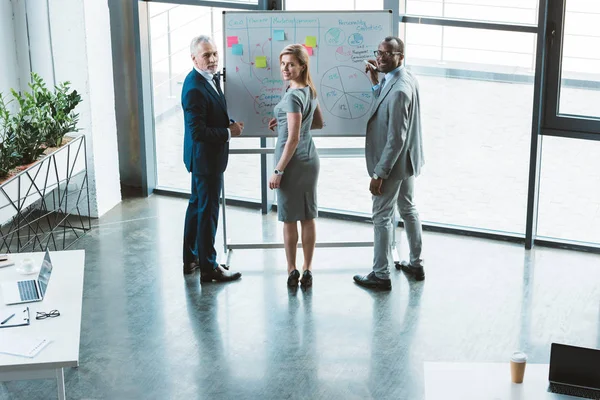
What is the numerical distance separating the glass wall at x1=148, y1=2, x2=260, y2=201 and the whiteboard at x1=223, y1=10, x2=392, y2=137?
1281mm

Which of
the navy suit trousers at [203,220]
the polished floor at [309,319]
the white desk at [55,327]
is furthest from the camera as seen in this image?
the navy suit trousers at [203,220]

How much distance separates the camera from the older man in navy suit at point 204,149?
6016 mm

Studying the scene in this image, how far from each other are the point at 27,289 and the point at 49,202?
346cm

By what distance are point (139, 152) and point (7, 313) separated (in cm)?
426

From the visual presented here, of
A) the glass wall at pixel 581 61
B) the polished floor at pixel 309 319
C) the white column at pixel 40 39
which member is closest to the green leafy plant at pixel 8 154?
the polished floor at pixel 309 319

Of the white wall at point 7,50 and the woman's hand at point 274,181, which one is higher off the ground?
the white wall at point 7,50

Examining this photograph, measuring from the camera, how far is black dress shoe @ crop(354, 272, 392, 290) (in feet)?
20.9

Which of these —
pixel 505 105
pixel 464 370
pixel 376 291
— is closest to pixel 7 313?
pixel 464 370

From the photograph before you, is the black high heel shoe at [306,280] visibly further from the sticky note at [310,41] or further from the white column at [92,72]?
the white column at [92,72]

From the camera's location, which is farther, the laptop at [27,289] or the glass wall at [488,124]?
the glass wall at [488,124]

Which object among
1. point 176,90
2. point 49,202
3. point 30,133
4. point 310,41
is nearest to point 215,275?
point 30,133

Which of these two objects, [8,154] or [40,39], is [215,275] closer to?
[8,154]

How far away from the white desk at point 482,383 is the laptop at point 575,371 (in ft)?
0.17

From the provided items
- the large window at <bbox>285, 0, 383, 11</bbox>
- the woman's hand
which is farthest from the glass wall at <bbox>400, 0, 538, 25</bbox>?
the woman's hand
